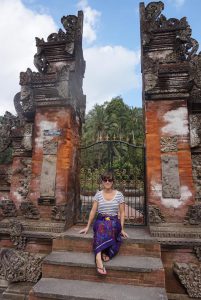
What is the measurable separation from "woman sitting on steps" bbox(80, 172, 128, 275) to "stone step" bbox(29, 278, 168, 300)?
24 cm

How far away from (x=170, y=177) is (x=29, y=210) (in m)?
2.96

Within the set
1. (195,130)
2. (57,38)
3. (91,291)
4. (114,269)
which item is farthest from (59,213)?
(57,38)

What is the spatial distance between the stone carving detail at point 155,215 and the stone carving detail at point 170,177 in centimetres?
30

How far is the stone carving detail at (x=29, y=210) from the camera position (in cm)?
502

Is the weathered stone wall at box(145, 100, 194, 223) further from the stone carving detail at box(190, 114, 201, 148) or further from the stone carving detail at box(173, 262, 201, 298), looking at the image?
the stone carving detail at box(173, 262, 201, 298)

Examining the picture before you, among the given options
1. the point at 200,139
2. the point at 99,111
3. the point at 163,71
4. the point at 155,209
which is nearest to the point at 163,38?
the point at 163,71

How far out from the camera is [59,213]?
4.86 metres

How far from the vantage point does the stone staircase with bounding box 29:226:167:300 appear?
329 cm

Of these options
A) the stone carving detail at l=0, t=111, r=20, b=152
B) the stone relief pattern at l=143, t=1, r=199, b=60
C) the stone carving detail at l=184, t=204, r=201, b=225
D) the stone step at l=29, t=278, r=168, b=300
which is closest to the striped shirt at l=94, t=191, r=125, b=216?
the stone step at l=29, t=278, r=168, b=300

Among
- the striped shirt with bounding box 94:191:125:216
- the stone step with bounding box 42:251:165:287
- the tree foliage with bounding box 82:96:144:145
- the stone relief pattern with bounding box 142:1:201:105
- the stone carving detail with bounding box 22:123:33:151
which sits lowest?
the stone step with bounding box 42:251:165:287

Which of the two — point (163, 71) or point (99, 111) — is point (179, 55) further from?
point (99, 111)

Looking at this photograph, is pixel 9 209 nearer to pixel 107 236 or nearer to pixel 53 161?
pixel 53 161

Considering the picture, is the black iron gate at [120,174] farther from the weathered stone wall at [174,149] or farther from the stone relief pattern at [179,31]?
the stone relief pattern at [179,31]

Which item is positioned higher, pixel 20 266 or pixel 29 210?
pixel 29 210
